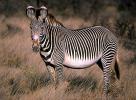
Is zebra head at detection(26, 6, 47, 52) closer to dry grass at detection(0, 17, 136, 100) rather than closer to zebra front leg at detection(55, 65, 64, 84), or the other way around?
zebra front leg at detection(55, 65, 64, 84)

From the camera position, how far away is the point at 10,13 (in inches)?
965

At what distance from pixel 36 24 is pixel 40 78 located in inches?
74.1

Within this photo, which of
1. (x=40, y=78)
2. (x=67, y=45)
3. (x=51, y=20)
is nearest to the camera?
(x=51, y=20)

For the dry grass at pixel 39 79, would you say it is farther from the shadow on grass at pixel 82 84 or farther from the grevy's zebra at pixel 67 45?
the grevy's zebra at pixel 67 45

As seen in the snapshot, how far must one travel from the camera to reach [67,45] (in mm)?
9625

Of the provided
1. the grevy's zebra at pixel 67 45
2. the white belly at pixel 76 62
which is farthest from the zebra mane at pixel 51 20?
the white belly at pixel 76 62

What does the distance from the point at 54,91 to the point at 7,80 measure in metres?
1.16

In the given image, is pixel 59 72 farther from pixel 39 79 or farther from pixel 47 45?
pixel 39 79

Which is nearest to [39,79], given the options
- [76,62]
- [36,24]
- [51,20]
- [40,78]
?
[40,78]

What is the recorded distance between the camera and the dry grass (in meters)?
8.98

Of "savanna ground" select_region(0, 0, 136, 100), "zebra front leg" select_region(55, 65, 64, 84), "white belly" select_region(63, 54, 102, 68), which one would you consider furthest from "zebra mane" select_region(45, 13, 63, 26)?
"savanna ground" select_region(0, 0, 136, 100)

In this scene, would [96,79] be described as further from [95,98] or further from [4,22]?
[4,22]

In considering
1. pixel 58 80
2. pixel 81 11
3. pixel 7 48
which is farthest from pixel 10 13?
pixel 58 80

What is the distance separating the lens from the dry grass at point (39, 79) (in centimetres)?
898
